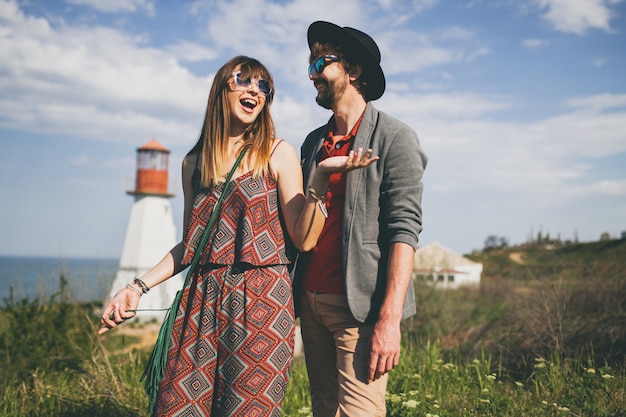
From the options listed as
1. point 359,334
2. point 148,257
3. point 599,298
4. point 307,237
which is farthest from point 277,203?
point 148,257

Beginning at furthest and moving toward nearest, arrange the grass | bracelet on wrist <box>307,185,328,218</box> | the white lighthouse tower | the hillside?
the white lighthouse tower, the hillside, the grass, bracelet on wrist <box>307,185,328,218</box>

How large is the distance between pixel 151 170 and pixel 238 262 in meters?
25.3

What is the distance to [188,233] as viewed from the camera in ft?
8.73

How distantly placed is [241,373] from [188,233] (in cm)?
69

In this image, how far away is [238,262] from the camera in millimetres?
2504

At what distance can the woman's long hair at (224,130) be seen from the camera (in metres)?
2.64

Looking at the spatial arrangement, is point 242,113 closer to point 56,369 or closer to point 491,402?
point 491,402

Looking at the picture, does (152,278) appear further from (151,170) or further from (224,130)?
(151,170)

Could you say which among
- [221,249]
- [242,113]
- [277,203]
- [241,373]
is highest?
[242,113]

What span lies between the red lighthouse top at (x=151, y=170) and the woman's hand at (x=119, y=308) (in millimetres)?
24181

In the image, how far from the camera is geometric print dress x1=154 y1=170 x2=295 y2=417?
2402 mm

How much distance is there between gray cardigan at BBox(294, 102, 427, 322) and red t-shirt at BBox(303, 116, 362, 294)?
0.08 m

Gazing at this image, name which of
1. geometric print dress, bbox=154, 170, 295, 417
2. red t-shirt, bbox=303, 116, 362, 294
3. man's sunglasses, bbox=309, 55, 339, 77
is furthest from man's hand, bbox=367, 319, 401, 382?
man's sunglasses, bbox=309, 55, 339, 77

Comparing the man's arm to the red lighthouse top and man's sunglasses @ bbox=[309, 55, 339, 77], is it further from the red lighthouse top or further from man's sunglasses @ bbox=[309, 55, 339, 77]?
the red lighthouse top
